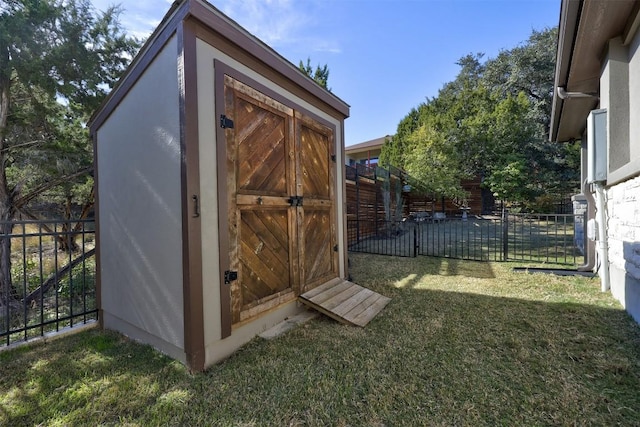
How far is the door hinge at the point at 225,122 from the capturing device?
2276 millimetres

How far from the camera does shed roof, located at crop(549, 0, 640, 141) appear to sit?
2600 millimetres

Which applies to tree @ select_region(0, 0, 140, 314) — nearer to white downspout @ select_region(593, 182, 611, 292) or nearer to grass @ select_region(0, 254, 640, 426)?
grass @ select_region(0, 254, 640, 426)

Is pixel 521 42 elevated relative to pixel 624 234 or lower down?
elevated

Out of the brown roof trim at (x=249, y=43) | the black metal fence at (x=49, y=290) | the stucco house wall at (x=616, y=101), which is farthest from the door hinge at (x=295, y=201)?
the stucco house wall at (x=616, y=101)

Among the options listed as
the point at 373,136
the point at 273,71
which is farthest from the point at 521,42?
the point at 273,71

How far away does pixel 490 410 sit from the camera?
162cm

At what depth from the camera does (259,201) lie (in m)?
2.64

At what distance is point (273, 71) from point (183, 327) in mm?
2492

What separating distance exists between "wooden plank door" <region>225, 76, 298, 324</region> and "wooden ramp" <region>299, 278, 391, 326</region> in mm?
304

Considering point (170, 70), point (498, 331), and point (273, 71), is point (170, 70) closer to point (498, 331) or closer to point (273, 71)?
point (273, 71)

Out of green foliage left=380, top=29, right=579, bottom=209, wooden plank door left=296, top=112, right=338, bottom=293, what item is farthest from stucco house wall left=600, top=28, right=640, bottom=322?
green foliage left=380, top=29, right=579, bottom=209

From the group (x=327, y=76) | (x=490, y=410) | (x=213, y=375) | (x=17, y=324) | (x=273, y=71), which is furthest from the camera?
Answer: (x=327, y=76)

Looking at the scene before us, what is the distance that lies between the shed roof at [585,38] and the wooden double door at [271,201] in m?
2.80

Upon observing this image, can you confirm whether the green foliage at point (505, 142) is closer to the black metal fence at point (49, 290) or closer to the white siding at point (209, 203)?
the white siding at point (209, 203)
